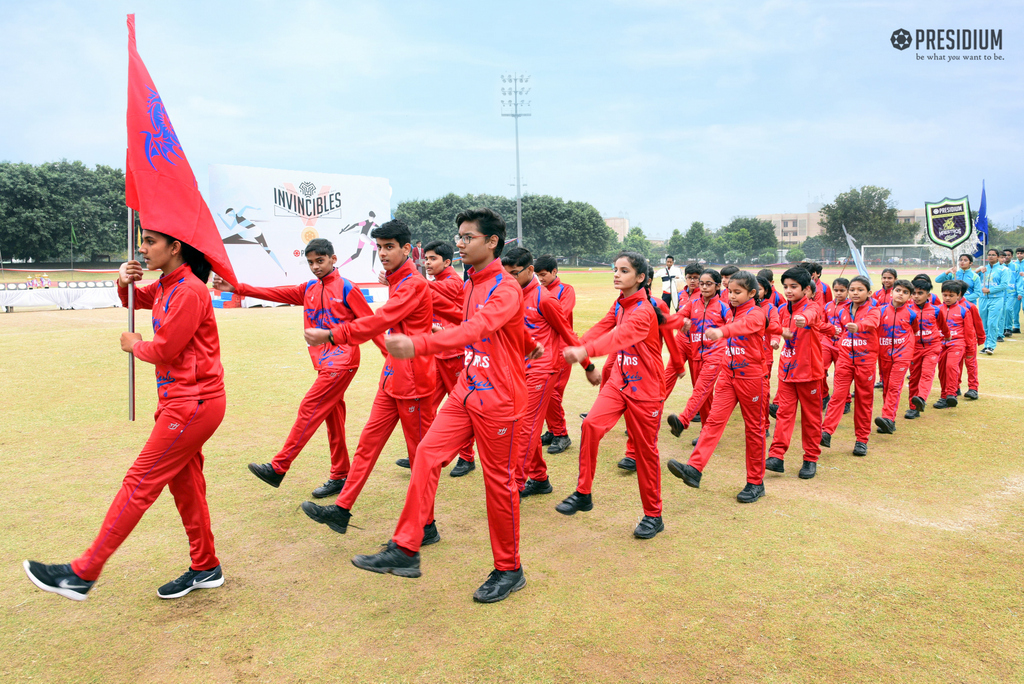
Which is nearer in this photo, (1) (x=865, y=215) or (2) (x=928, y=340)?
(2) (x=928, y=340)

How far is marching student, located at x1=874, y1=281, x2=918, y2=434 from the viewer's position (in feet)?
26.6

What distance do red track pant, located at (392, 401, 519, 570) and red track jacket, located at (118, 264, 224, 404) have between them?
1.32 m

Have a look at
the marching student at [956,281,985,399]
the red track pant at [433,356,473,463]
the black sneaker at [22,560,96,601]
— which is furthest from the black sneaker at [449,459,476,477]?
the marching student at [956,281,985,399]

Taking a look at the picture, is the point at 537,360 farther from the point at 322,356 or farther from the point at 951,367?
the point at 951,367

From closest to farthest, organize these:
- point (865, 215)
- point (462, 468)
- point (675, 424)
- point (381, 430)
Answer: point (381, 430), point (462, 468), point (675, 424), point (865, 215)

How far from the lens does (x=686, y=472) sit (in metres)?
5.49

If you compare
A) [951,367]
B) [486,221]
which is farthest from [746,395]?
[951,367]

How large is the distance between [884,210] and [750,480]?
7708cm

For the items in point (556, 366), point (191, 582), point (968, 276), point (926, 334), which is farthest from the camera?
point (968, 276)

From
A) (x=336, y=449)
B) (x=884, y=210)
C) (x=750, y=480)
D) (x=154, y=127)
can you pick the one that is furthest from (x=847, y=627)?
(x=884, y=210)

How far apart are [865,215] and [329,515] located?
78334mm

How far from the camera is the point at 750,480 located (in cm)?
569

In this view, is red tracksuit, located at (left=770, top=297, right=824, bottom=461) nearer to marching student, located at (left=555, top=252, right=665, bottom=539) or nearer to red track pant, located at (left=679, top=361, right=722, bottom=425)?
red track pant, located at (left=679, top=361, right=722, bottom=425)

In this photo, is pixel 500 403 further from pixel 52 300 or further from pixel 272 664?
pixel 52 300
